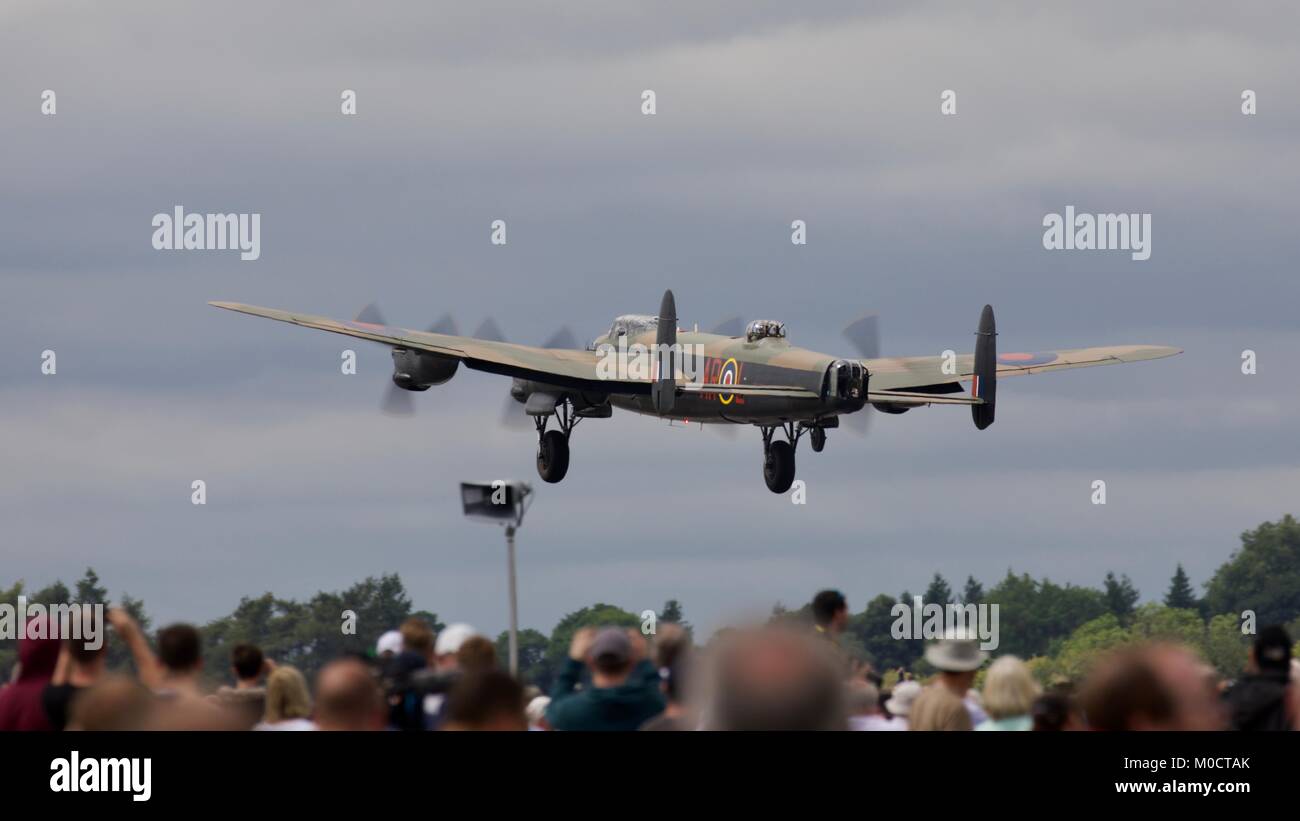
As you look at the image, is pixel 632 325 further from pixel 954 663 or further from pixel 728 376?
pixel 954 663

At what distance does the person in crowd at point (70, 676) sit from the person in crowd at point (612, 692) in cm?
373

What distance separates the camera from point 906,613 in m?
41.5

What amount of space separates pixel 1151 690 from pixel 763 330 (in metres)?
48.6

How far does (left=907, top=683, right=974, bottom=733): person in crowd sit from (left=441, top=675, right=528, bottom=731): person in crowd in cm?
529

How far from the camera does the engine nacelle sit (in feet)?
209

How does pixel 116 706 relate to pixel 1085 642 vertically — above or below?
above

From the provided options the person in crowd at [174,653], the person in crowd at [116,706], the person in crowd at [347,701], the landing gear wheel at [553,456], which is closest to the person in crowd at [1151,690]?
the person in crowd at [347,701]

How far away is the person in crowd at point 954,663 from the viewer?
18.6 meters

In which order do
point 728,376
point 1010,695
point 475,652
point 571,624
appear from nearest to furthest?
point 1010,695
point 475,652
point 728,376
point 571,624

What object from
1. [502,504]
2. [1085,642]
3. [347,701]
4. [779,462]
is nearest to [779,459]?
[779,462]

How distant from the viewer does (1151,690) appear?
12352 millimetres
